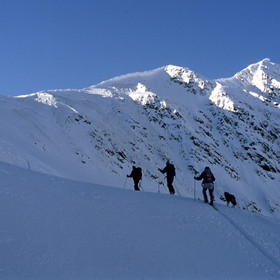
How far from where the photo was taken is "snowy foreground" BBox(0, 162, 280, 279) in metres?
5.42

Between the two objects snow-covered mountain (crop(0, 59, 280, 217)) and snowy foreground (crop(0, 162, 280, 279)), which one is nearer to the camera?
snowy foreground (crop(0, 162, 280, 279))

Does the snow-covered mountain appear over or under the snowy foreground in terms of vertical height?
over

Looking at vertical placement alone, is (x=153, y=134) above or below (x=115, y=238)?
above

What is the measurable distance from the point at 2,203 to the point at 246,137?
59.6 meters

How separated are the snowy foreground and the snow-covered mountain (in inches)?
435

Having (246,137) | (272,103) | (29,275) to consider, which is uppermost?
(272,103)

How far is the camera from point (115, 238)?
6750 mm

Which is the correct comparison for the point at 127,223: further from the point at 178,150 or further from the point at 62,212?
the point at 178,150

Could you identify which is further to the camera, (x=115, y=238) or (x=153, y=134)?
(x=153, y=134)

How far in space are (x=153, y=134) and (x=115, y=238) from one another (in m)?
42.5

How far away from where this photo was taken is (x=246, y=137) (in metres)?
61.2

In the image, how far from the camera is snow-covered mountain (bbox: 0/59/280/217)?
90.8 feet

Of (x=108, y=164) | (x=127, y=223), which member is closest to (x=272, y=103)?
(x=108, y=164)

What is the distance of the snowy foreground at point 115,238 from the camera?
542 centimetres
